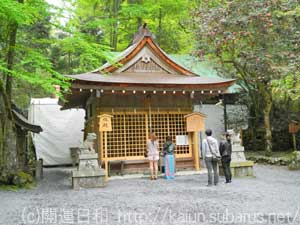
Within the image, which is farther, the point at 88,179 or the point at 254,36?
the point at 254,36

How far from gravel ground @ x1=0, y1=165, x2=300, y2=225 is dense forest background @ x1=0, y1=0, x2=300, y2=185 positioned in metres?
3.00

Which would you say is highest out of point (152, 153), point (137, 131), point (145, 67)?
point (145, 67)

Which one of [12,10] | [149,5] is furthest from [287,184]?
[149,5]

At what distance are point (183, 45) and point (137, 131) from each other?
44.8 ft

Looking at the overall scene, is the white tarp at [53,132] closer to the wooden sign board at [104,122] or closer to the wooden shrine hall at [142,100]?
the wooden shrine hall at [142,100]

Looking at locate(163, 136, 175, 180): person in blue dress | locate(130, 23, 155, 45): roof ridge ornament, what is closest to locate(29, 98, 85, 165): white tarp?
locate(130, 23, 155, 45): roof ridge ornament

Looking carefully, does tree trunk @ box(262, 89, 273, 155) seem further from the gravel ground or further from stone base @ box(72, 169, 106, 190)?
stone base @ box(72, 169, 106, 190)

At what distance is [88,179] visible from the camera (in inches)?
352

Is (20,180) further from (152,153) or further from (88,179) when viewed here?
(152,153)

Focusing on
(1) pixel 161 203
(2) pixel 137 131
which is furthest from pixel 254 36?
(1) pixel 161 203

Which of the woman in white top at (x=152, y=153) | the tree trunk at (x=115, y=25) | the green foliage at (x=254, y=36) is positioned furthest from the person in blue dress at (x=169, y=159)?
the tree trunk at (x=115, y=25)

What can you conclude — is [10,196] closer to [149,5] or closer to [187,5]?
[149,5]

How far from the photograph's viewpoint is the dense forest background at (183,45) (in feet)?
28.7

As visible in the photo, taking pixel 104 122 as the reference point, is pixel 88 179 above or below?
below
